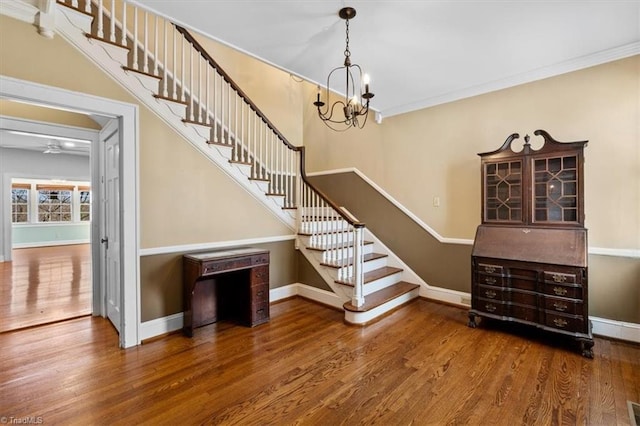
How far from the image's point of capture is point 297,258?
170 inches

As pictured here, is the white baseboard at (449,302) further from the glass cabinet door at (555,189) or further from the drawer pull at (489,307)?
the glass cabinet door at (555,189)

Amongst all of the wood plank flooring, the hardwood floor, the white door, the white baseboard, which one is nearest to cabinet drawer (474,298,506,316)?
the wood plank flooring

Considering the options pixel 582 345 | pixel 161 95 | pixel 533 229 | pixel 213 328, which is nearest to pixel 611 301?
pixel 582 345

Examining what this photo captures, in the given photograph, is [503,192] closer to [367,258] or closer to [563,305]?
[563,305]

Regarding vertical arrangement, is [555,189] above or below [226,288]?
above

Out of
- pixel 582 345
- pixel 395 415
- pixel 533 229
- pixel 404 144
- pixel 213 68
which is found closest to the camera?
pixel 395 415

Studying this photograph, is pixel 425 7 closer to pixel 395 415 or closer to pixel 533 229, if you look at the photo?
pixel 533 229


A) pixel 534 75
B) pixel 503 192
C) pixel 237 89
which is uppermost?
pixel 237 89

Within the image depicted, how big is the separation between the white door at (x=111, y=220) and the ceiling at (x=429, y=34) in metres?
1.51

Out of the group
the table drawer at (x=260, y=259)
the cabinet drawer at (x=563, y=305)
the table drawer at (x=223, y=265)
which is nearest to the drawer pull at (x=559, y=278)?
the cabinet drawer at (x=563, y=305)

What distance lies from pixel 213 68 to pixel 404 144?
8.94 feet

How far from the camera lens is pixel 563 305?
266cm

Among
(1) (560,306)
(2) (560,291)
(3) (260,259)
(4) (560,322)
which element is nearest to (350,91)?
(3) (260,259)

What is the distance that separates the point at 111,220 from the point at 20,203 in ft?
27.2
